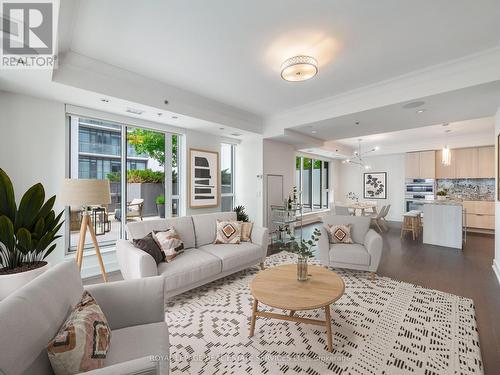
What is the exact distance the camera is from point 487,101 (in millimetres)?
3236

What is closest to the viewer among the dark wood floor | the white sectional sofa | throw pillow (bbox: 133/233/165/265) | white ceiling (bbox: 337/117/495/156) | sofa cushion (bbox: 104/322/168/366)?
sofa cushion (bbox: 104/322/168/366)

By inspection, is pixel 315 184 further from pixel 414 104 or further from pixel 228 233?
pixel 228 233

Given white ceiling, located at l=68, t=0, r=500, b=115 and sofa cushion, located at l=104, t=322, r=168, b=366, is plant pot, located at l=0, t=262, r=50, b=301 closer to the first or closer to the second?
sofa cushion, located at l=104, t=322, r=168, b=366

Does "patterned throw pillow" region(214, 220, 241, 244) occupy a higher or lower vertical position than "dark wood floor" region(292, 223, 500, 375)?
higher

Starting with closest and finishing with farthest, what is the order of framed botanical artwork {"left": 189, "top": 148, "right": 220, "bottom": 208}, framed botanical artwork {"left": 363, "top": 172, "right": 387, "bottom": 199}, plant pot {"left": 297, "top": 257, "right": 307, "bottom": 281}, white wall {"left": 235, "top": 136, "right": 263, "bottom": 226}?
plant pot {"left": 297, "top": 257, "right": 307, "bottom": 281}, framed botanical artwork {"left": 189, "top": 148, "right": 220, "bottom": 208}, white wall {"left": 235, "top": 136, "right": 263, "bottom": 226}, framed botanical artwork {"left": 363, "top": 172, "right": 387, "bottom": 199}

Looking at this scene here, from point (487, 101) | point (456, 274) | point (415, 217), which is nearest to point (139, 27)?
point (487, 101)

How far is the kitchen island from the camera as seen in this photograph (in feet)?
16.0

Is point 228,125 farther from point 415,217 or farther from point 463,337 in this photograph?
point 415,217

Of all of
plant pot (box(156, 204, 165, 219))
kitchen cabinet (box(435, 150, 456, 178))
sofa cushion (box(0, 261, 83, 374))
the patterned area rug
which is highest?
kitchen cabinet (box(435, 150, 456, 178))

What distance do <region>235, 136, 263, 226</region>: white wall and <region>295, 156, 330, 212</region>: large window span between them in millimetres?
3149

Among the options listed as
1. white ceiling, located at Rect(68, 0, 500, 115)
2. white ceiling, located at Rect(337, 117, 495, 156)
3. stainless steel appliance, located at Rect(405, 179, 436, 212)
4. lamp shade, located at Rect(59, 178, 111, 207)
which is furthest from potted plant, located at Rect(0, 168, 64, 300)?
stainless steel appliance, located at Rect(405, 179, 436, 212)

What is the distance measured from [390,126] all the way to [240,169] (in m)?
3.43

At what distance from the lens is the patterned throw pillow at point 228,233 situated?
3527 mm

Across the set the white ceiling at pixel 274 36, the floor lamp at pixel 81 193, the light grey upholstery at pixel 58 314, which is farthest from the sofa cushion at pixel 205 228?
the white ceiling at pixel 274 36
